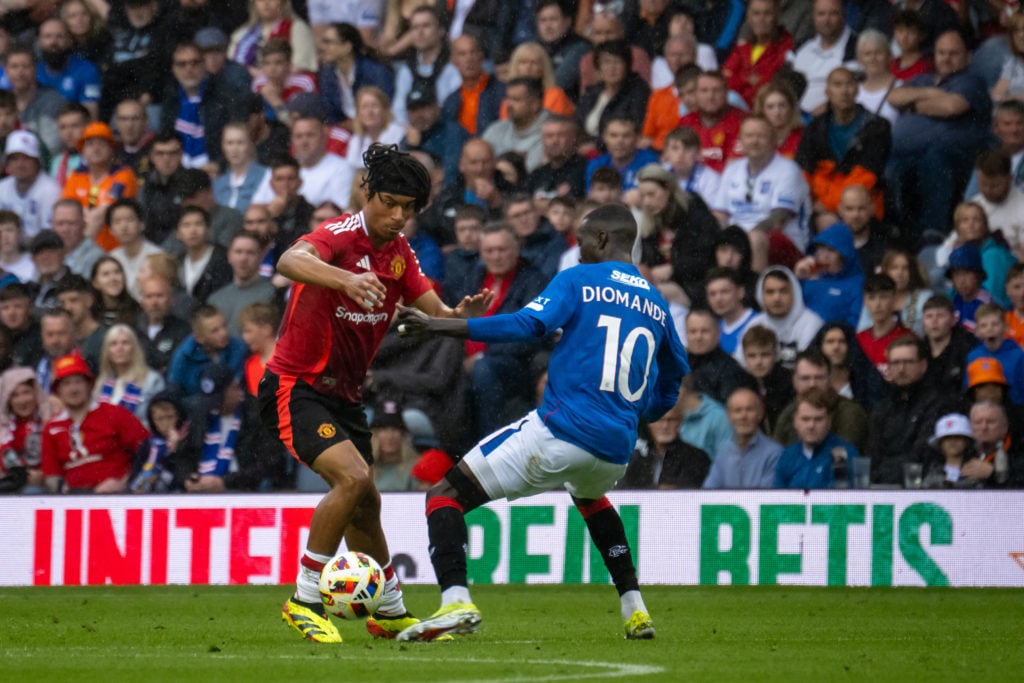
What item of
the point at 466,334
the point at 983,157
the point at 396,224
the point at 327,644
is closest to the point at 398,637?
the point at 327,644

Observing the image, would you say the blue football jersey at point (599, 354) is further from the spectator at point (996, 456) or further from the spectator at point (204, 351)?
the spectator at point (204, 351)

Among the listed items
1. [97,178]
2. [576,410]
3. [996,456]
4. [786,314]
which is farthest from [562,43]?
[576,410]

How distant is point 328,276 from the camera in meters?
8.34

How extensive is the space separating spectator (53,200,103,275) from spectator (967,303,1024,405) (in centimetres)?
859

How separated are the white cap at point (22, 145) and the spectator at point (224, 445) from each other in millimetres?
4039

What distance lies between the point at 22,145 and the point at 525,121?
17.7ft

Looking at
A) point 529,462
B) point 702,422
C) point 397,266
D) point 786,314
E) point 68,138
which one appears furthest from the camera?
point 68,138

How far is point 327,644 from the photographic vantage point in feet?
27.8

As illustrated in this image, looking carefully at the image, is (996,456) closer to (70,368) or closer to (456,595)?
(456,595)

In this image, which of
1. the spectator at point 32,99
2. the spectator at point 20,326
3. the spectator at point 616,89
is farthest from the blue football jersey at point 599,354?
the spectator at point 32,99

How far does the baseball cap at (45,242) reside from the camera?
1689 cm

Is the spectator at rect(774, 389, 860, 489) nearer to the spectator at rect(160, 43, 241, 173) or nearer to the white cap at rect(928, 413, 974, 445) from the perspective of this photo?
the white cap at rect(928, 413, 974, 445)

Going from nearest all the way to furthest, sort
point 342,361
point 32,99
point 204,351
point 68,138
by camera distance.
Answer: point 342,361, point 204,351, point 68,138, point 32,99

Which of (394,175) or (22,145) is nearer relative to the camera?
(394,175)
